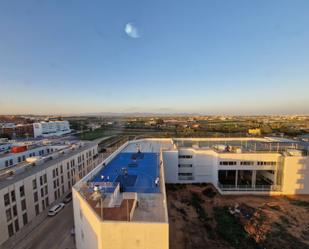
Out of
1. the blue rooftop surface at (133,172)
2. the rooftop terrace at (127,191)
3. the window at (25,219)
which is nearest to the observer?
the rooftop terrace at (127,191)

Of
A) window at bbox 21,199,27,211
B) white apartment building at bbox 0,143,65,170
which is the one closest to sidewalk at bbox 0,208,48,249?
window at bbox 21,199,27,211

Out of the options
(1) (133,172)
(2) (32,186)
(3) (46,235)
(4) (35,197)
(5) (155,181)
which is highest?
(5) (155,181)

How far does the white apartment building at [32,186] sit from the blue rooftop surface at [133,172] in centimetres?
803

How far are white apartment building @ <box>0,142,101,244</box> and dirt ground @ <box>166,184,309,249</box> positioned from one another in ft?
50.1

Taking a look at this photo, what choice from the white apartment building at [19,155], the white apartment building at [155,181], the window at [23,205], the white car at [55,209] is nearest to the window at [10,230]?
the window at [23,205]

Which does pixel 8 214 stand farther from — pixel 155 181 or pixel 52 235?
pixel 155 181

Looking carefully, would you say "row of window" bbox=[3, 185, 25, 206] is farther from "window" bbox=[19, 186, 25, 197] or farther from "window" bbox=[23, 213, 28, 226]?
"window" bbox=[23, 213, 28, 226]

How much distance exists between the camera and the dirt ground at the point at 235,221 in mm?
15327

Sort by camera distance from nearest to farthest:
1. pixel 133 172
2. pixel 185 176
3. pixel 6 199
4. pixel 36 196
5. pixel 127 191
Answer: pixel 127 191 → pixel 6 199 → pixel 133 172 → pixel 36 196 → pixel 185 176

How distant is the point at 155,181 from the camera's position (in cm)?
1506

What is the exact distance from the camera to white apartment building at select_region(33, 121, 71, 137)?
77375 mm

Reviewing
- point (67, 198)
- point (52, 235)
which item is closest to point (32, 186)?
point (67, 198)

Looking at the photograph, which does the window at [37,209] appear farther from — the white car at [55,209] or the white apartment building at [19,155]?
the white apartment building at [19,155]

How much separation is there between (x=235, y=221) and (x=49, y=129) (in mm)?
88985
